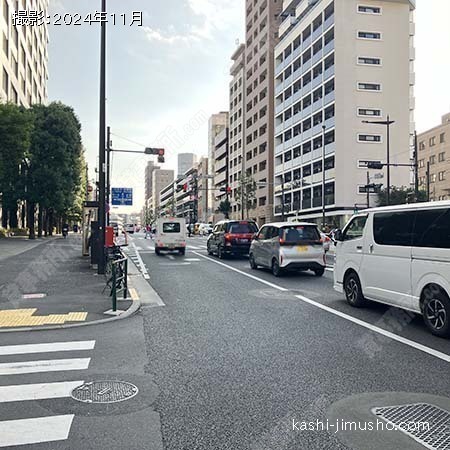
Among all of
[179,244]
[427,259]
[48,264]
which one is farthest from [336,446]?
[179,244]

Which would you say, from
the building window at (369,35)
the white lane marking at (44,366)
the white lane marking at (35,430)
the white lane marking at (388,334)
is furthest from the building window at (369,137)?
the white lane marking at (35,430)

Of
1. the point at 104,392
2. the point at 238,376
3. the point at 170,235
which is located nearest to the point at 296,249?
the point at 238,376

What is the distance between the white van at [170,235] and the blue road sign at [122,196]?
9007mm

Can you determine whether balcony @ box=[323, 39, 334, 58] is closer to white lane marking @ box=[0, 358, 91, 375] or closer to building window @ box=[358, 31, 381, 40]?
building window @ box=[358, 31, 381, 40]

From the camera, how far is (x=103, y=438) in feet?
12.0

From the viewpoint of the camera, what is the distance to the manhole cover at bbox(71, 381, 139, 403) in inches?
176

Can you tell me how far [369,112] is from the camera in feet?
183

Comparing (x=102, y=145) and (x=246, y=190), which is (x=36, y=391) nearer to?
(x=102, y=145)

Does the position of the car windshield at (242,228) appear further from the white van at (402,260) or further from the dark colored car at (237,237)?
the white van at (402,260)

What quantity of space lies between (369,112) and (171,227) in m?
37.7

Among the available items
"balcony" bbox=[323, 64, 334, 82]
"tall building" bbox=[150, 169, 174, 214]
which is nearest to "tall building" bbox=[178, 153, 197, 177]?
"tall building" bbox=[150, 169, 174, 214]

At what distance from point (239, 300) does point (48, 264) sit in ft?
34.4

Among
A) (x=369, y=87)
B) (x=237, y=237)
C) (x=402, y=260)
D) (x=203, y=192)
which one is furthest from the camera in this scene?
(x=203, y=192)

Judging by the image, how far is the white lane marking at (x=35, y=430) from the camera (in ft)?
11.9
